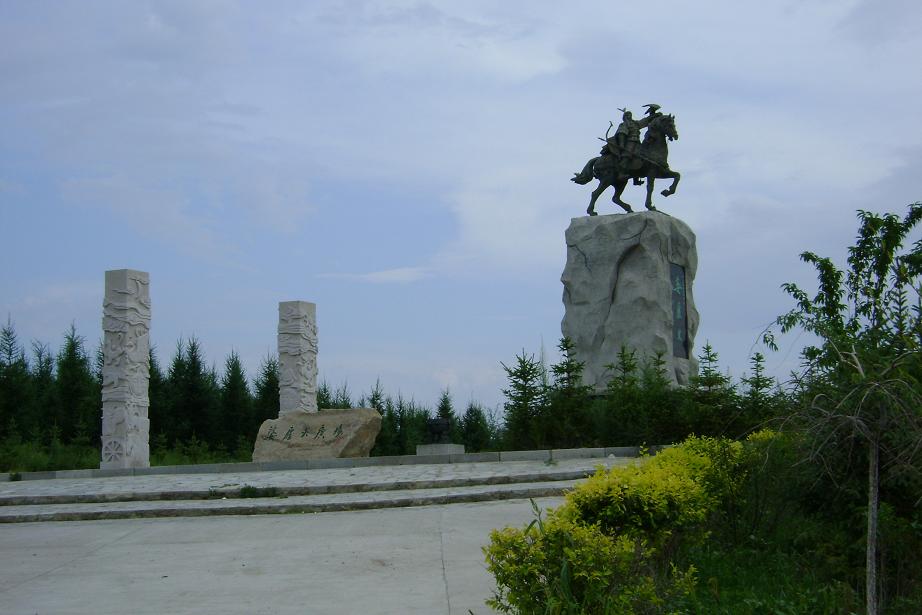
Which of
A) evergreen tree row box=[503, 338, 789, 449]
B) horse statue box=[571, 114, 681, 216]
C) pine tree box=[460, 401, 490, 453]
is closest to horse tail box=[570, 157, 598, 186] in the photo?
horse statue box=[571, 114, 681, 216]

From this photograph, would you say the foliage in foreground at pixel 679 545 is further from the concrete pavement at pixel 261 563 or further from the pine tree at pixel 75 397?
the pine tree at pixel 75 397

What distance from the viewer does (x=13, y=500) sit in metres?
11.5

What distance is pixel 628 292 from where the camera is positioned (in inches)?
717

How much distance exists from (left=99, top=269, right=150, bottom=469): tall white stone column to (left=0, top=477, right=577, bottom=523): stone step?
242 inches

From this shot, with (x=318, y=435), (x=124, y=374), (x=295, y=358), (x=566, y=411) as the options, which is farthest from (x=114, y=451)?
(x=566, y=411)

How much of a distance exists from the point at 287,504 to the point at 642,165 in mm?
11308

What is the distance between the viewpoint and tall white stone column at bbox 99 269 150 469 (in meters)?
16.8

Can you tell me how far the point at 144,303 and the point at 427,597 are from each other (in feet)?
43.1

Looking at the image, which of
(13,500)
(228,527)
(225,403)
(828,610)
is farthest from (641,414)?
(225,403)

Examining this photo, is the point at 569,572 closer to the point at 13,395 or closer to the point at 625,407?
the point at 625,407

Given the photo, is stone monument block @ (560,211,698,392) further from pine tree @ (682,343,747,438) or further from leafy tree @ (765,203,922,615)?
leafy tree @ (765,203,922,615)

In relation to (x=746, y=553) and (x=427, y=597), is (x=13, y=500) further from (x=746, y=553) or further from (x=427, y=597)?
(x=746, y=553)

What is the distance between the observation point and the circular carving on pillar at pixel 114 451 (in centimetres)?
1675

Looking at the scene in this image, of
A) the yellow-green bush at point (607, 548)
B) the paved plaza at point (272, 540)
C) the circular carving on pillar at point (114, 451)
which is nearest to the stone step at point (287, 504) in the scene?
the paved plaza at point (272, 540)
